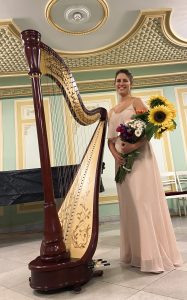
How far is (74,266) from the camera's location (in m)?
1.43

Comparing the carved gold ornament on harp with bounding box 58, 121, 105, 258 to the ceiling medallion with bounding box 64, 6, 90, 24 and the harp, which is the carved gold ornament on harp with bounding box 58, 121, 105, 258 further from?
the ceiling medallion with bounding box 64, 6, 90, 24

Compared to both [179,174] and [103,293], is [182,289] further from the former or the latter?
[179,174]

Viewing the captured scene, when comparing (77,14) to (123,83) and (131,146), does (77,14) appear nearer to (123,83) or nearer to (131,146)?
(123,83)

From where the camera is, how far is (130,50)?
502 centimetres

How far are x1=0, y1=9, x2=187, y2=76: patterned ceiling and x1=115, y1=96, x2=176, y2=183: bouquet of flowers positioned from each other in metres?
2.82

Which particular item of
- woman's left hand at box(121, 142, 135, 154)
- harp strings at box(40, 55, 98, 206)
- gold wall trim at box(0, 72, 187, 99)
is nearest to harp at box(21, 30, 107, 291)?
woman's left hand at box(121, 142, 135, 154)

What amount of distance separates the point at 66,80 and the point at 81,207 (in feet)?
2.91

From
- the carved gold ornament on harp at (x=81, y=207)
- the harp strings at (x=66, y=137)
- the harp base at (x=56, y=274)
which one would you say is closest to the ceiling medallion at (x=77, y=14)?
the harp strings at (x=66, y=137)

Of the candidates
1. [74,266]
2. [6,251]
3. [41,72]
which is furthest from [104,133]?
[6,251]

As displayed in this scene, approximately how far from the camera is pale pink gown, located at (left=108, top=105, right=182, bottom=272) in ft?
5.59

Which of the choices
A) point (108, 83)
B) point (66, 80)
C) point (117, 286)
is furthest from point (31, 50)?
point (108, 83)

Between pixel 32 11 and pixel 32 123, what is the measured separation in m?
2.24

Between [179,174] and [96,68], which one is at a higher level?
[96,68]

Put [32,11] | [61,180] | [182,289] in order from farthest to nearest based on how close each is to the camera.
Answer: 1. [32,11]
2. [61,180]
3. [182,289]
